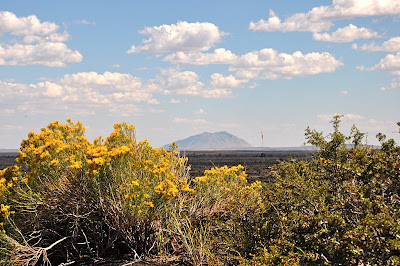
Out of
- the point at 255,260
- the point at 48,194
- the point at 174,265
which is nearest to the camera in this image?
the point at 255,260

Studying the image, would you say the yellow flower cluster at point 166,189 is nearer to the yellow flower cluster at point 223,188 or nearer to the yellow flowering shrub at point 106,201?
the yellow flowering shrub at point 106,201

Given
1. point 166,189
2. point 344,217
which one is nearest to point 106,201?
point 166,189

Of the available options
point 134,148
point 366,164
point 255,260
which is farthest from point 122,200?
point 366,164

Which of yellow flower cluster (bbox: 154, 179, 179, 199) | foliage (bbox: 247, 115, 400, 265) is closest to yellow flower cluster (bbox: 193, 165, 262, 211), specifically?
foliage (bbox: 247, 115, 400, 265)

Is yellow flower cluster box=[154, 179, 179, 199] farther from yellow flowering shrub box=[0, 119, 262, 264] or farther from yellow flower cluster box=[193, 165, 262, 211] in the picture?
yellow flower cluster box=[193, 165, 262, 211]

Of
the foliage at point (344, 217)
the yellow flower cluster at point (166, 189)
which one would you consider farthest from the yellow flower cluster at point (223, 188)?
the yellow flower cluster at point (166, 189)

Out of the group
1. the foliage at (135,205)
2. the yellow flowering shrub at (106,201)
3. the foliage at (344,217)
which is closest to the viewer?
the foliage at (344,217)

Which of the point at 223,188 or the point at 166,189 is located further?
the point at 223,188

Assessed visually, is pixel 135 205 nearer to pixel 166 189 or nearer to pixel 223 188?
pixel 166 189

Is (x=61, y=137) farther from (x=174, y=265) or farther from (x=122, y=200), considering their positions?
(x=174, y=265)

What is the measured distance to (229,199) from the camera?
28.9ft

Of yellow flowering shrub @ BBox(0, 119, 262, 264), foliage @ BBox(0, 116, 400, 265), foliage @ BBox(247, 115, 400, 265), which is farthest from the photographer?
yellow flowering shrub @ BBox(0, 119, 262, 264)

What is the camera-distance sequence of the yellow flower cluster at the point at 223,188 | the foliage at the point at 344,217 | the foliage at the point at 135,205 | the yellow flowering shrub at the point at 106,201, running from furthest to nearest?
1. the yellow flower cluster at the point at 223,188
2. the yellow flowering shrub at the point at 106,201
3. the foliage at the point at 135,205
4. the foliage at the point at 344,217

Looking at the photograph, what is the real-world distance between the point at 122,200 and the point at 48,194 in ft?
4.73
